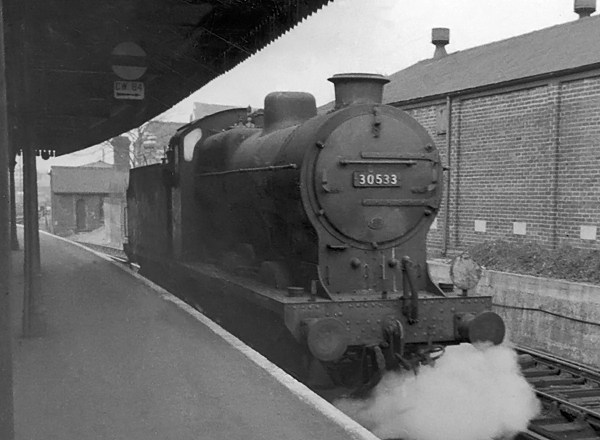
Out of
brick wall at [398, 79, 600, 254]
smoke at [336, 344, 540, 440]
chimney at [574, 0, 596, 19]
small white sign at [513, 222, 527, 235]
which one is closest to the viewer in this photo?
smoke at [336, 344, 540, 440]

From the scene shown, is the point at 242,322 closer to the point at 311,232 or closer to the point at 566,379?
the point at 311,232

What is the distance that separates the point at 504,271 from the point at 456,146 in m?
3.70

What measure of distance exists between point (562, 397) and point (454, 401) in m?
1.54

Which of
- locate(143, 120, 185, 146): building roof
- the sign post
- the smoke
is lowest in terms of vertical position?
the smoke

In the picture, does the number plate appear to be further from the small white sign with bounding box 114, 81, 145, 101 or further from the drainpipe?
the drainpipe

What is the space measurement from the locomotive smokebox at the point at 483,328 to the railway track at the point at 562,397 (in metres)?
0.80

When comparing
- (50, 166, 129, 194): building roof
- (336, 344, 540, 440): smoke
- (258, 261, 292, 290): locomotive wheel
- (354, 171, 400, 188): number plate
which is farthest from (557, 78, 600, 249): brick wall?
(50, 166, 129, 194): building roof

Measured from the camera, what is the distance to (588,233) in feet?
35.3

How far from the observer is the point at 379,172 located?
6.13 meters

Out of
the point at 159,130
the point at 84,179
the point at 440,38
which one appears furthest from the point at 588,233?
the point at 84,179

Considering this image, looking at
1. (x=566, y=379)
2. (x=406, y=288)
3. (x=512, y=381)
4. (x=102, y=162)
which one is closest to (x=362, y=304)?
(x=406, y=288)

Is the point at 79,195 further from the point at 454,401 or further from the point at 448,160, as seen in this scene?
the point at 454,401

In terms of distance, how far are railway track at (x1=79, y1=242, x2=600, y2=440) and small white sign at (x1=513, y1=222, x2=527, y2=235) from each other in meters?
3.99

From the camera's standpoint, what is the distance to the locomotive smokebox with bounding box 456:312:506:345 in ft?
19.1
